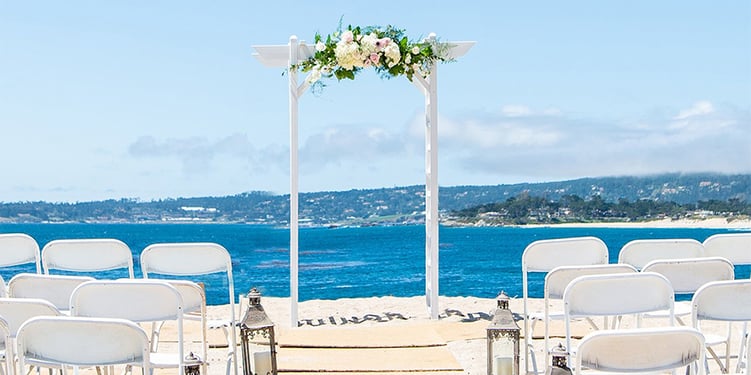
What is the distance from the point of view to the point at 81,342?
2.88m

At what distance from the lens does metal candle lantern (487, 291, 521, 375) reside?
3.55m

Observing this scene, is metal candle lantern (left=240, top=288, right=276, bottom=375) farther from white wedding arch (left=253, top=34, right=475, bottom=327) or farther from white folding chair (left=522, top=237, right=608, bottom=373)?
white wedding arch (left=253, top=34, right=475, bottom=327)

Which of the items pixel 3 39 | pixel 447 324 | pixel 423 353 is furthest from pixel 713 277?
pixel 3 39

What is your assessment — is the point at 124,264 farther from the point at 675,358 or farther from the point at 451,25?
the point at 451,25

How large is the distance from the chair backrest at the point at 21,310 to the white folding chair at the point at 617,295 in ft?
6.24

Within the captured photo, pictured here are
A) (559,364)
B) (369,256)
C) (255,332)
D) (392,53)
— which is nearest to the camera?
(559,364)

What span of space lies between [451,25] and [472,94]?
10.2 m

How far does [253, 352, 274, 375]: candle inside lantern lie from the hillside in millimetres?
40745

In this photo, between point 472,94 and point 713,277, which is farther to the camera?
point 472,94

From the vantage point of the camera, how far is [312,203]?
66062 mm

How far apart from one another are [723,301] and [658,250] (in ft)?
5.47

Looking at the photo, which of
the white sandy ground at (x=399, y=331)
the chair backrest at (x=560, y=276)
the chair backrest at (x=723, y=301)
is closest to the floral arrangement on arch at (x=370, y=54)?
the white sandy ground at (x=399, y=331)

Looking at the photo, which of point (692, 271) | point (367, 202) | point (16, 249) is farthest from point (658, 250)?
point (367, 202)

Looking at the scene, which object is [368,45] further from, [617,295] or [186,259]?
[617,295]
